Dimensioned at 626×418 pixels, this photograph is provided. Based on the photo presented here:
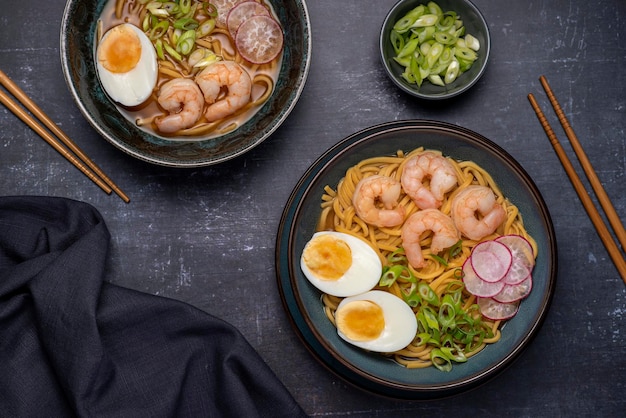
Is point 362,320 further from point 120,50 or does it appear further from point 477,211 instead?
point 120,50

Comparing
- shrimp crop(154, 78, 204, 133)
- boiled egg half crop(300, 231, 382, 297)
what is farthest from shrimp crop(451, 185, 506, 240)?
shrimp crop(154, 78, 204, 133)

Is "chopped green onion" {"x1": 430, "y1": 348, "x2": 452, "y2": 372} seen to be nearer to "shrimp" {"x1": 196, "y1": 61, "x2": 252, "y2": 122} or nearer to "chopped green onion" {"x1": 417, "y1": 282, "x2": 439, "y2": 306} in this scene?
"chopped green onion" {"x1": 417, "y1": 282, "x2": 439, "y2": 306}

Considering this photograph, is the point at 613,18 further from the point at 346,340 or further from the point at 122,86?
the point at 122,86

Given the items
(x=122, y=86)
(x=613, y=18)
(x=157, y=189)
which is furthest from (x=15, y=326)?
(x=613, y=18)

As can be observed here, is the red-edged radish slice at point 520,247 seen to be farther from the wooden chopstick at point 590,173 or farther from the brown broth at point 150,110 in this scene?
the brown broth at point 150,110

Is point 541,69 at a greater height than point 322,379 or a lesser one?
greater

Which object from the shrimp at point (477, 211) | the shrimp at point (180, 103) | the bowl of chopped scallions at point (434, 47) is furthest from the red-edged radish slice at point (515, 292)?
the shrimp at point (180, 103)
